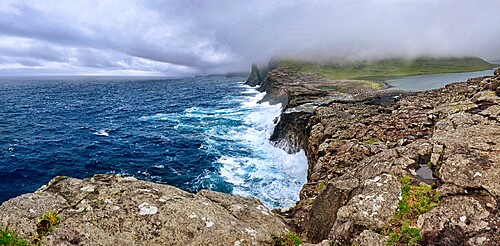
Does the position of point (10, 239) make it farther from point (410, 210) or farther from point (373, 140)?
point (373, 140)

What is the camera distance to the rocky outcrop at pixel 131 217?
8.06m

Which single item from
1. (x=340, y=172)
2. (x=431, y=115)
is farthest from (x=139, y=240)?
(x=431, y=115)

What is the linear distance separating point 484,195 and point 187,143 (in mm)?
47855

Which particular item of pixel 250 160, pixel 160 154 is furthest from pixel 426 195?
pixel 160 154

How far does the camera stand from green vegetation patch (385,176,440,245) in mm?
8453

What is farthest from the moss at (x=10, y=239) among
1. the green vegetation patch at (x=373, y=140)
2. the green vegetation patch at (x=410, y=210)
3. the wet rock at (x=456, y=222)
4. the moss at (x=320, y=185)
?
the green vegetation patch at (x=373, y=140)

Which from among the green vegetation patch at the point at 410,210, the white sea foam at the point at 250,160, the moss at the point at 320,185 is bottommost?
the white sea foam at the point at 250,160

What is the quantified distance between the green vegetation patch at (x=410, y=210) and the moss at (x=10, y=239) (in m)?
10.1

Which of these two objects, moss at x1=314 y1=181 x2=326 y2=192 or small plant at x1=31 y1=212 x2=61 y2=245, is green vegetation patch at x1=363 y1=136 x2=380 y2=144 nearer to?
moss at x1=314 y1=181 x2=326 y2=192

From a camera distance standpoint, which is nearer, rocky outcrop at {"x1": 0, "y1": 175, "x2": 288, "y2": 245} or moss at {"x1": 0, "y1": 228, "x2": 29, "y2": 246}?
moss at {"x1": 0, "y1": 228, "x2": 29, "y2": 246}

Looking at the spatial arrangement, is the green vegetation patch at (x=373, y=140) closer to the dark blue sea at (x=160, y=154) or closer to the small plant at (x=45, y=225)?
the dark blue sea at (x=160, y=154)

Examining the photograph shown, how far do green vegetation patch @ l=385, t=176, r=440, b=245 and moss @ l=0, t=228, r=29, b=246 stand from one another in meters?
10.1

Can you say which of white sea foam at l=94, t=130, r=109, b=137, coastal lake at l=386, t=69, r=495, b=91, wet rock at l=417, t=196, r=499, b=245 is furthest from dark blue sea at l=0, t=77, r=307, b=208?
coastal lake at l=386, t=69, r=495, b=91

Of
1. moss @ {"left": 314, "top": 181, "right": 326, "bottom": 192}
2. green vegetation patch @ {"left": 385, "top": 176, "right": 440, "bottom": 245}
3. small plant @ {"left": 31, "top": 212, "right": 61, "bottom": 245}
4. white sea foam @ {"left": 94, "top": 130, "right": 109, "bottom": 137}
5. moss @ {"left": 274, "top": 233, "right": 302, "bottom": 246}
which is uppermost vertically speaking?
small plant @ {"left": 31, "top": 212, "right": 61, "bottom": 245}
